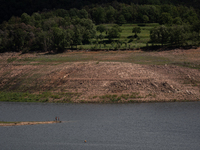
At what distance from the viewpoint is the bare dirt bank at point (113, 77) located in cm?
5444

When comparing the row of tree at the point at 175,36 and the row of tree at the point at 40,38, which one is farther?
the row of tree at the point at 40,38

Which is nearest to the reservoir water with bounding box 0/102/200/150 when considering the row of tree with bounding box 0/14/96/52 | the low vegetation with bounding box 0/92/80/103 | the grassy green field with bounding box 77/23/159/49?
the low vegetation with bounding box 0/92/80/103

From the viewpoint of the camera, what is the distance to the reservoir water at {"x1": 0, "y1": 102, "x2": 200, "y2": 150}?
33.9m

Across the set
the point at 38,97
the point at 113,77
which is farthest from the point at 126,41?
the point at 38,97

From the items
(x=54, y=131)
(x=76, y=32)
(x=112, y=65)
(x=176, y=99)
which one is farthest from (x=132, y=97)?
(x=76, y=32)

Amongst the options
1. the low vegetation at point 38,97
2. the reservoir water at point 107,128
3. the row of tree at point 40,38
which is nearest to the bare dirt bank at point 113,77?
the low vegetation at point 38,97

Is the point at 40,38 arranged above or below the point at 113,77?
above

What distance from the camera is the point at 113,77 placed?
59.8 meters

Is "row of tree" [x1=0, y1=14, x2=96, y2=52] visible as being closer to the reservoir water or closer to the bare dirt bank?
the bare dirt bank

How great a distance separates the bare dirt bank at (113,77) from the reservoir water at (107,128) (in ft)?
13.3

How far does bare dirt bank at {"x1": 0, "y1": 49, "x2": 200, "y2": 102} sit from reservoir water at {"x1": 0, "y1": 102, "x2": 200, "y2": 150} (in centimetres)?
406

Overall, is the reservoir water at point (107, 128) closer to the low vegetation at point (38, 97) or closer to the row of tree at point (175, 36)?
the low vegetation at point (38, 97)

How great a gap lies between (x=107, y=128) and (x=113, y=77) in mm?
21880

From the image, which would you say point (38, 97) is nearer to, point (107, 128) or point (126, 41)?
point (107, 128)
